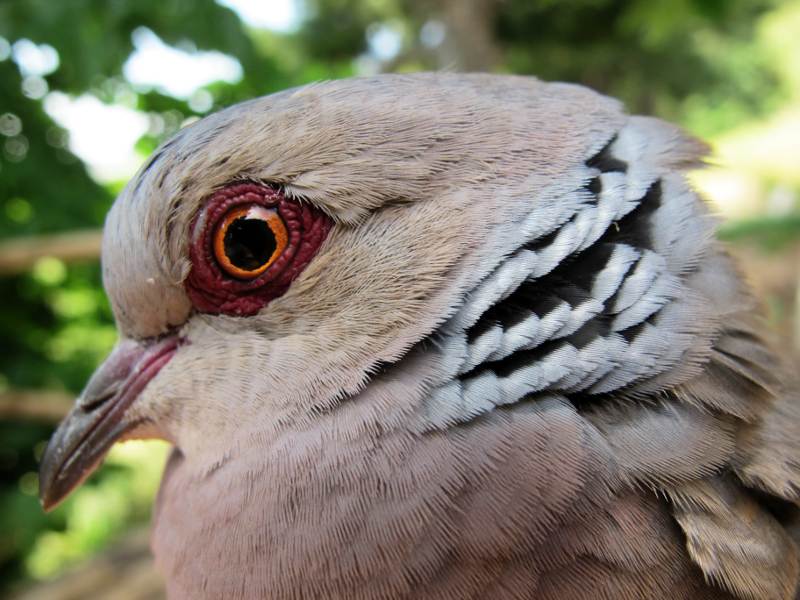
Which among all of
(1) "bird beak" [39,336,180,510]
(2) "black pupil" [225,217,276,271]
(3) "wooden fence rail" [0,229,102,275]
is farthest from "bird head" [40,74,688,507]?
(3) "wooden fence rail" [0,229,102,275]

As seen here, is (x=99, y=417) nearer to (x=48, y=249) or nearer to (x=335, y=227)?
(x=335, y=227)

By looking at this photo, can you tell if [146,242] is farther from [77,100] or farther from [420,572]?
[77,100]

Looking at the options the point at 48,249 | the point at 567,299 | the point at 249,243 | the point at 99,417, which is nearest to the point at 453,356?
the point at 567,299

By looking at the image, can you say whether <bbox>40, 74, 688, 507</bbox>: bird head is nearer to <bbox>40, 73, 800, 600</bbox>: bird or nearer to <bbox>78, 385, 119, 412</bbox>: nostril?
<bbox>40, 73, 800, 600</bbox>: bird

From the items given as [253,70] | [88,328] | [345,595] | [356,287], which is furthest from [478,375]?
[88,328]

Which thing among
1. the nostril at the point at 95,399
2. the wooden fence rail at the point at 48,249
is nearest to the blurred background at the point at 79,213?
the wooden fence rail at the point at 48,249

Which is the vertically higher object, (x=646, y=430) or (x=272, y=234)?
(x=272, y=234)
